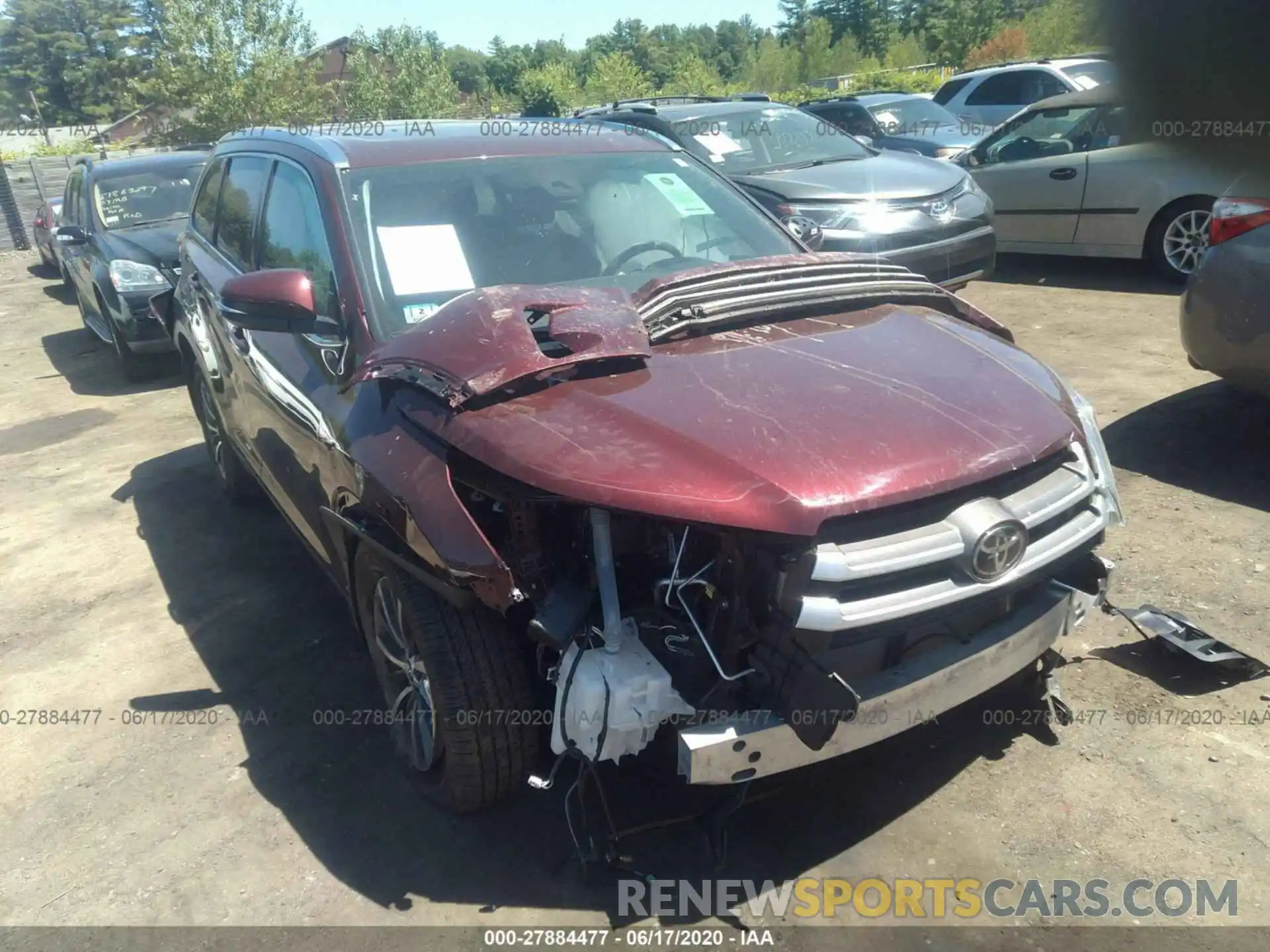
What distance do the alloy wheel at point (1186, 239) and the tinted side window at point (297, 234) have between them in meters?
6.80

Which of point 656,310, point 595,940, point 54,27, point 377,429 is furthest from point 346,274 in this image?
point 54,27

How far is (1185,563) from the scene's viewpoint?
3859 mm

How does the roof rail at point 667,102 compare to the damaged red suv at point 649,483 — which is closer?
the damaged red suv at point 649,483

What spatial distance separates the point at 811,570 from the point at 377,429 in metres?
1.31

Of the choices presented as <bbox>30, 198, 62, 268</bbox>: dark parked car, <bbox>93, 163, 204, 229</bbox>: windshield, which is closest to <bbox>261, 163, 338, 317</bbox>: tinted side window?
<bbox>93, 163, 204, 229</bbox>: windshield

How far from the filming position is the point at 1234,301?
171 inches

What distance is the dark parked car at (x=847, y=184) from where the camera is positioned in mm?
7176

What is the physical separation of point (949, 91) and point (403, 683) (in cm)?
1392

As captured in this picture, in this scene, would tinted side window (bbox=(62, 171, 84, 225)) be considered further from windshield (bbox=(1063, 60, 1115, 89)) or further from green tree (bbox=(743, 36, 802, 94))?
green tree (bbox=(743, 36, 802, 94))

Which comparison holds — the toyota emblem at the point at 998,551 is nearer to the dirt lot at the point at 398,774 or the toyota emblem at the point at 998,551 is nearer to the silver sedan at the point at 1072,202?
the dirt lot at the point at 398,774

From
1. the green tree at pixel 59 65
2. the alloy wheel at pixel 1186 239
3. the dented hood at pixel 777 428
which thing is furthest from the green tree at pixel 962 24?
the green tree at pixel 59 65

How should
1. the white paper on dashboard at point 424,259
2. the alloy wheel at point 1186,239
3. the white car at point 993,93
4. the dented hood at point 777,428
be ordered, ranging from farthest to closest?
the white car at point 993,93 < the alloy wheel at point 1186,239 < the white paper on dashboard at point 424,259 < the dented hood at point 777,428

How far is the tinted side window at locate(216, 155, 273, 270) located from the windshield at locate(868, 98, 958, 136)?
10.6 m

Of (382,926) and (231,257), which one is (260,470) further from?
(382,926)
